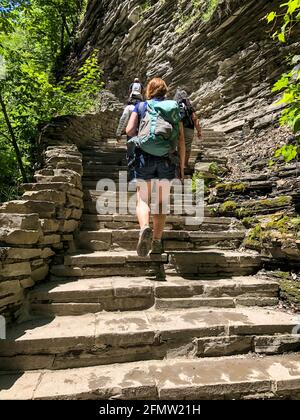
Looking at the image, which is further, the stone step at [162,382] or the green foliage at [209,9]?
the green foliage at [209,9]

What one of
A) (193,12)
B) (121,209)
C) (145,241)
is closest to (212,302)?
(145,241)

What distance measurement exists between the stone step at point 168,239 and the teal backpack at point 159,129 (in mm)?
1327

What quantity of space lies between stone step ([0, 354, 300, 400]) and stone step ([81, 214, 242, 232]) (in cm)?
239

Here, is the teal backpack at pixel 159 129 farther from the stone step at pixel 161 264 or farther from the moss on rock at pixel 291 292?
the moss on rock at pixel 291 292

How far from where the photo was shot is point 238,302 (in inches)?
135

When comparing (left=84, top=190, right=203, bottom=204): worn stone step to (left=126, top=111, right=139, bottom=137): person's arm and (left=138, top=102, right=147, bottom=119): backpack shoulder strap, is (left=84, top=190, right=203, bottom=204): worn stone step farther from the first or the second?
(left=138, top=102, right=147, bottom=119): backpack shoulder strap

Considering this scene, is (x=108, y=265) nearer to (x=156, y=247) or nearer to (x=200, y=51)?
(x=156, y=247)

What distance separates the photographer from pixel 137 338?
2.69m

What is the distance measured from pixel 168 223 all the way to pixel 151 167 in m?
1.55

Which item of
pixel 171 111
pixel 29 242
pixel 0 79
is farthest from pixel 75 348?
pixel 0 79

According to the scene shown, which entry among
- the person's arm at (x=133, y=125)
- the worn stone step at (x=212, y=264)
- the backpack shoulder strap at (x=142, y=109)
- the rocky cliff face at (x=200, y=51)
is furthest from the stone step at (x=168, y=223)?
the rocky cliff face at (x=200, y=51)

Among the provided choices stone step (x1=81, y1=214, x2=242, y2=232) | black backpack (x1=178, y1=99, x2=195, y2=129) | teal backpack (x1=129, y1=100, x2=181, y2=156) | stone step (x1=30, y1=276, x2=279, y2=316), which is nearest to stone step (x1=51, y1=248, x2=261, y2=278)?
stone step (x1=30, y1=276, x2=279, y2=316)

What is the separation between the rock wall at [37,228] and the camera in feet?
9.48
